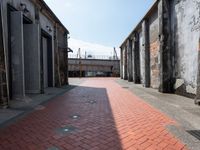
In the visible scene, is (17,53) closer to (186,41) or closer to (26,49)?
(26,49)

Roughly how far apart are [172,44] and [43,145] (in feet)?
28.5

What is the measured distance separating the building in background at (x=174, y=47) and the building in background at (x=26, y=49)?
637cm

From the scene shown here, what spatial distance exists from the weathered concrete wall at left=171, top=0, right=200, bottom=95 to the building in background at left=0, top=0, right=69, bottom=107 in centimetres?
667

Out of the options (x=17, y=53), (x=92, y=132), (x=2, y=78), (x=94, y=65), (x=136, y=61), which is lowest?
(x=92, y=132)

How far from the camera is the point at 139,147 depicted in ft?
11.6

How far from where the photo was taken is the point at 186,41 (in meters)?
8.86

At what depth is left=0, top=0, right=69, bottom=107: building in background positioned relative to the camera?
755 centimetres

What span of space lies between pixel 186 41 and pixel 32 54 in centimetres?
714

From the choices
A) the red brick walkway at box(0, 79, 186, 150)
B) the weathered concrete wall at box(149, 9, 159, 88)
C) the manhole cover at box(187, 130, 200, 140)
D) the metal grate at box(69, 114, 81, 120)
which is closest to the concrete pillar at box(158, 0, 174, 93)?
the weathered concrete wall at box(149, 9, 159, 88)

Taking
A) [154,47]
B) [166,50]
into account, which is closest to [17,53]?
[166,50]

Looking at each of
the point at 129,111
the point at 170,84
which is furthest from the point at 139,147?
the point at 170,84

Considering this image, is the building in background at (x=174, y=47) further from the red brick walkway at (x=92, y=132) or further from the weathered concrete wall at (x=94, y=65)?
the weathered concrete wall at (x=94, y=65)

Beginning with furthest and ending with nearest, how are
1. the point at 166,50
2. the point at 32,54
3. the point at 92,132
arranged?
the point at 166,50 → the point at 32,54 → the point at 92,132

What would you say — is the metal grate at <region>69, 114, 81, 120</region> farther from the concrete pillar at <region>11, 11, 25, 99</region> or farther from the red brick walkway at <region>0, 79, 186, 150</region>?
the concrete pillar at <region>11, 11, 25, 99</region>
